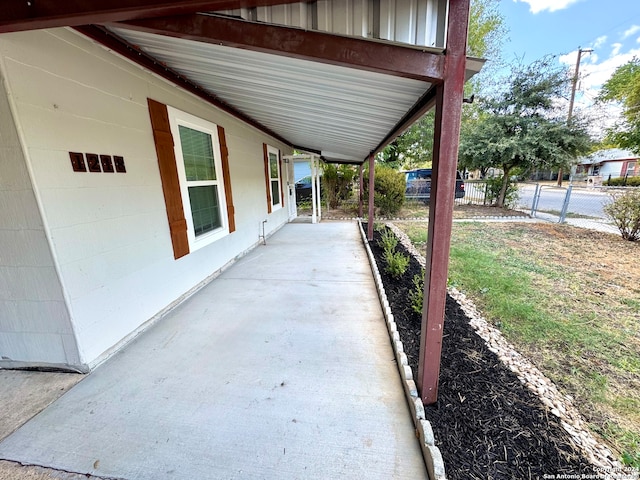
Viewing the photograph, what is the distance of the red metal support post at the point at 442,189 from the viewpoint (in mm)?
1326

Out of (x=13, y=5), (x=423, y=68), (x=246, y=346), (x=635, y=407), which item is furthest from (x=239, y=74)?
(x=635, y=407)

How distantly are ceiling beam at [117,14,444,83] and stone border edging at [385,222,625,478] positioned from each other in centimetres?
226

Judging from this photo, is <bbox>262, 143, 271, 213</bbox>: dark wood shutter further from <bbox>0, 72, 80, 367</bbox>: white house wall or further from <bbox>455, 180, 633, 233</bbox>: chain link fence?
<bbox>455, 180, 633, 233</bbox>: chain link fence

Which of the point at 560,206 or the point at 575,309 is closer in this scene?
the point at 575,309

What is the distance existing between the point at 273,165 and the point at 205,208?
12.5 feet

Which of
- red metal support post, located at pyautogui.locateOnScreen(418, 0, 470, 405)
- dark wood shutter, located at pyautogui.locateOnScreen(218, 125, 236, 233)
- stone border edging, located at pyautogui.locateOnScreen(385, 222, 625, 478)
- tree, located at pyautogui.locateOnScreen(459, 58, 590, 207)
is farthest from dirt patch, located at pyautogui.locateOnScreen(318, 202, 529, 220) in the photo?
red metal support post, located at pyautogui.locateOnScreen(418, 0, 470, 405)

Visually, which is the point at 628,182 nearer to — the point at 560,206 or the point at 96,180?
the point at 560,206

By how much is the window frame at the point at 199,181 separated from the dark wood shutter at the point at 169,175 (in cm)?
8

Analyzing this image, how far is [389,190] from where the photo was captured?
9.87 meters

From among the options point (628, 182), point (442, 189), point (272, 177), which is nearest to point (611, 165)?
point (628, 182)

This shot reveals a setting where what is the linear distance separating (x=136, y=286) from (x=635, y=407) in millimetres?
4114

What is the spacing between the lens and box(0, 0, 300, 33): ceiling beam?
1.15 m

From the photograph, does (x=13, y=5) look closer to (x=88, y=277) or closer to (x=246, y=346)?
(x=88, y=277)

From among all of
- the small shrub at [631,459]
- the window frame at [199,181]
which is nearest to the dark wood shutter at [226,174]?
the window frame at [199,181]
